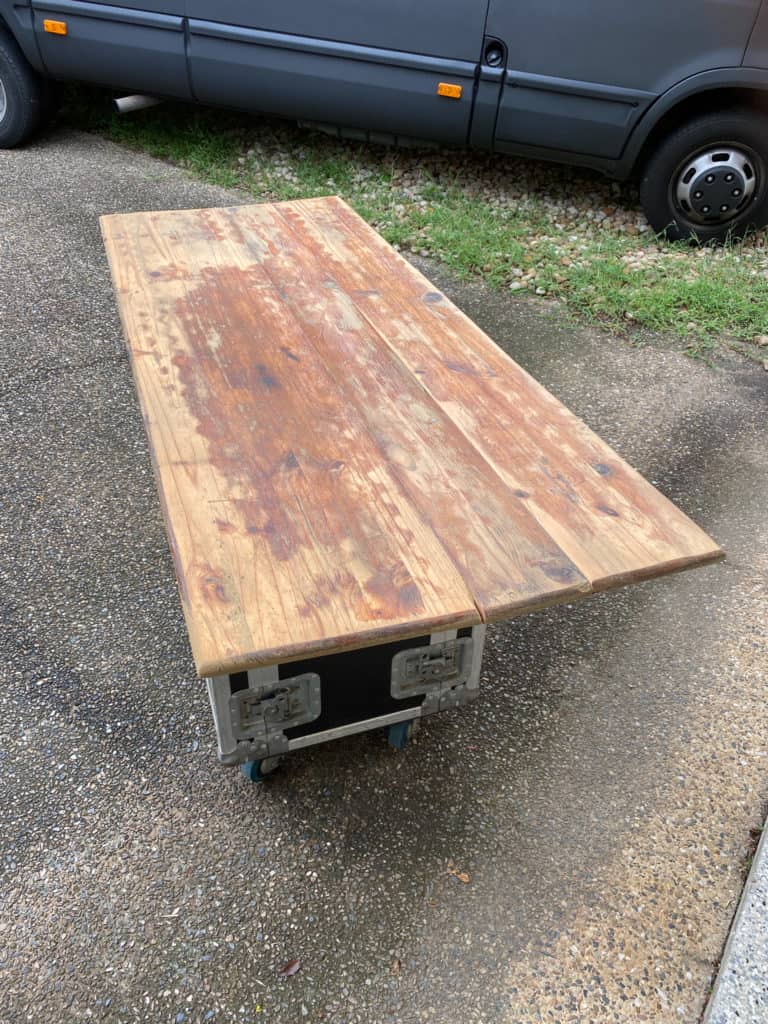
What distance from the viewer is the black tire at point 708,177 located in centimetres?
436

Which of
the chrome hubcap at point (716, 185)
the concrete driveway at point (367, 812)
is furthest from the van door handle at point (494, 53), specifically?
the concrete driveway at point (367, 812)

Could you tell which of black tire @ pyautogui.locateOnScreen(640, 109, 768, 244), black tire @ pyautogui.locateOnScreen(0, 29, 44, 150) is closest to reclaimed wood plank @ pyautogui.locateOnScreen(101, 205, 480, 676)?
black tire @ pyautogui.locateOnScreen(640, 109, 768, 244)

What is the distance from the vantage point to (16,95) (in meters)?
5.26

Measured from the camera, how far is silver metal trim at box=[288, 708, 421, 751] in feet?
5.98

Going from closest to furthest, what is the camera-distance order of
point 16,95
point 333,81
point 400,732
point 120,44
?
point 400,732, point 333,81, point 120,44, point 16,95

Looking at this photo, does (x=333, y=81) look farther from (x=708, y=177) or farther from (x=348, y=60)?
(x=708, y=177)

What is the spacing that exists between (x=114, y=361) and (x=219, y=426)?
1.81 m

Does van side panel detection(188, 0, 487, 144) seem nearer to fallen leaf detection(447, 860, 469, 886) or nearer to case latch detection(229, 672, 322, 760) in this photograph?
case latch detection(229, 672, 322, 760)

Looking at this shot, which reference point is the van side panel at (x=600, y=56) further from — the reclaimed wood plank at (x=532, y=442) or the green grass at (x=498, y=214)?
the reclaimed wood plank at (x=532, y=442)

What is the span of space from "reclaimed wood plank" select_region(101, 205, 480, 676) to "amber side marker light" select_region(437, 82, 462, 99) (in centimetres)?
Result: 262

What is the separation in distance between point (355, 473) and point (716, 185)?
3.64 m

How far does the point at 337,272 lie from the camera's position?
280 centimetres

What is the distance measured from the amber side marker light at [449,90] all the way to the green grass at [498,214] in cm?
64

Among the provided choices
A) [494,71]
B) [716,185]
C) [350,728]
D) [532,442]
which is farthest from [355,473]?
[716,185]
